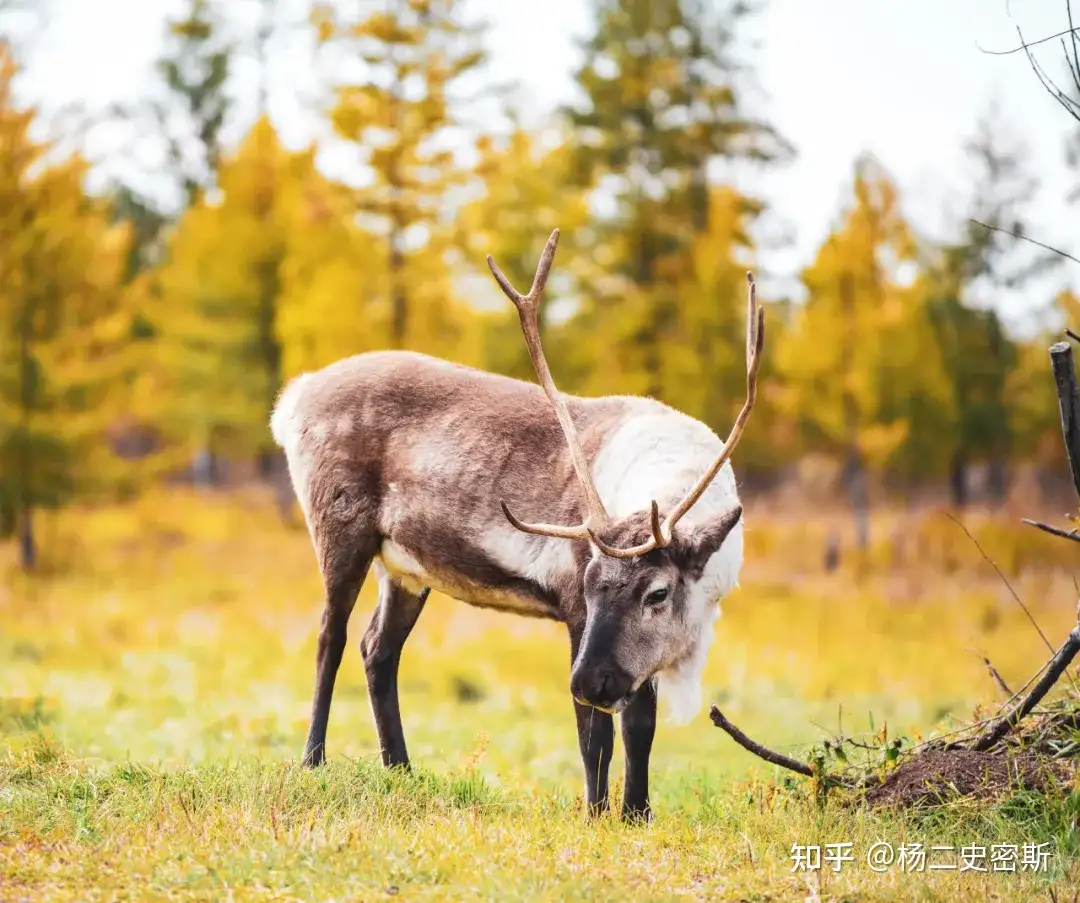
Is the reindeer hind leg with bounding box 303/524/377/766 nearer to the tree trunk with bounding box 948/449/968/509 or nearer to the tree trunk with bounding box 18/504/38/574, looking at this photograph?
the tree trunk with bounding box 18/504/38/574

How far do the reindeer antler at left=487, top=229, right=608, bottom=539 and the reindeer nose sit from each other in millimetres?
518

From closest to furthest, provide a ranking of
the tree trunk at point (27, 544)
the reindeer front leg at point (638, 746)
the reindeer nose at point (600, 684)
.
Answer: the reindeer nose at point (600, 684)
the reindeer front leg at point (638, 746)
the tree trunk at point (27, 544)

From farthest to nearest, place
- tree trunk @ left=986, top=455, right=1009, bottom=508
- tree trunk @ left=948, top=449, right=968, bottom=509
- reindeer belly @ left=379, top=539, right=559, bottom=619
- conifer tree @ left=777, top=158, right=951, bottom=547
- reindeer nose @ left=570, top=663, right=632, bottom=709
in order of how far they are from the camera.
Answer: tree trunk @ left=986, top=455, right=1009, bottom=508
tree trunk @ left=948, top=449, right=968, bottom=509
conifer tree @ left=777, top=158, right=951, bottom=547
reindeer belly @ left=379, top=539, right=559, bottom=619
reindeer nose @ left=570, top=663, right=632, bottom=709

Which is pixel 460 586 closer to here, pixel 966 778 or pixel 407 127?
pixel 966 778

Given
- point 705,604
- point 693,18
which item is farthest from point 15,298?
point 705,604

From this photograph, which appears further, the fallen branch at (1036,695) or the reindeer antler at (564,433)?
the reindeer antler at (564,433)

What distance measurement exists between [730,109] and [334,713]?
16.1 meters

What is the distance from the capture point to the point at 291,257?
21844 mm

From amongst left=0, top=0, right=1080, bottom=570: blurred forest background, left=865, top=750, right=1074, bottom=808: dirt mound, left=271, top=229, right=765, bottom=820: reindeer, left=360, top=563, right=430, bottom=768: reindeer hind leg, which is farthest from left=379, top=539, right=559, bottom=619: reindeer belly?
left=0, top=0, right=1080, bottom=570: blurred forest background

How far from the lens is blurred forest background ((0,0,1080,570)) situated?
18.8m

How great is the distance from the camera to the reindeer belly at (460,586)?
5.34 meters

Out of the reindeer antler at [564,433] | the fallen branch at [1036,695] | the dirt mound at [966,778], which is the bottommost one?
the dirt mound at [966,778]

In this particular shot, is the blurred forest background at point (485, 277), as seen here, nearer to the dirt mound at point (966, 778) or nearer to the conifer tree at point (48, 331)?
the conifer tree at point (48, 331)

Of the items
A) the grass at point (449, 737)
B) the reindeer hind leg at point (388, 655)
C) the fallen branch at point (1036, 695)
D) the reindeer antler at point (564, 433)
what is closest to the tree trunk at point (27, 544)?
the grass at point (449, 737)
